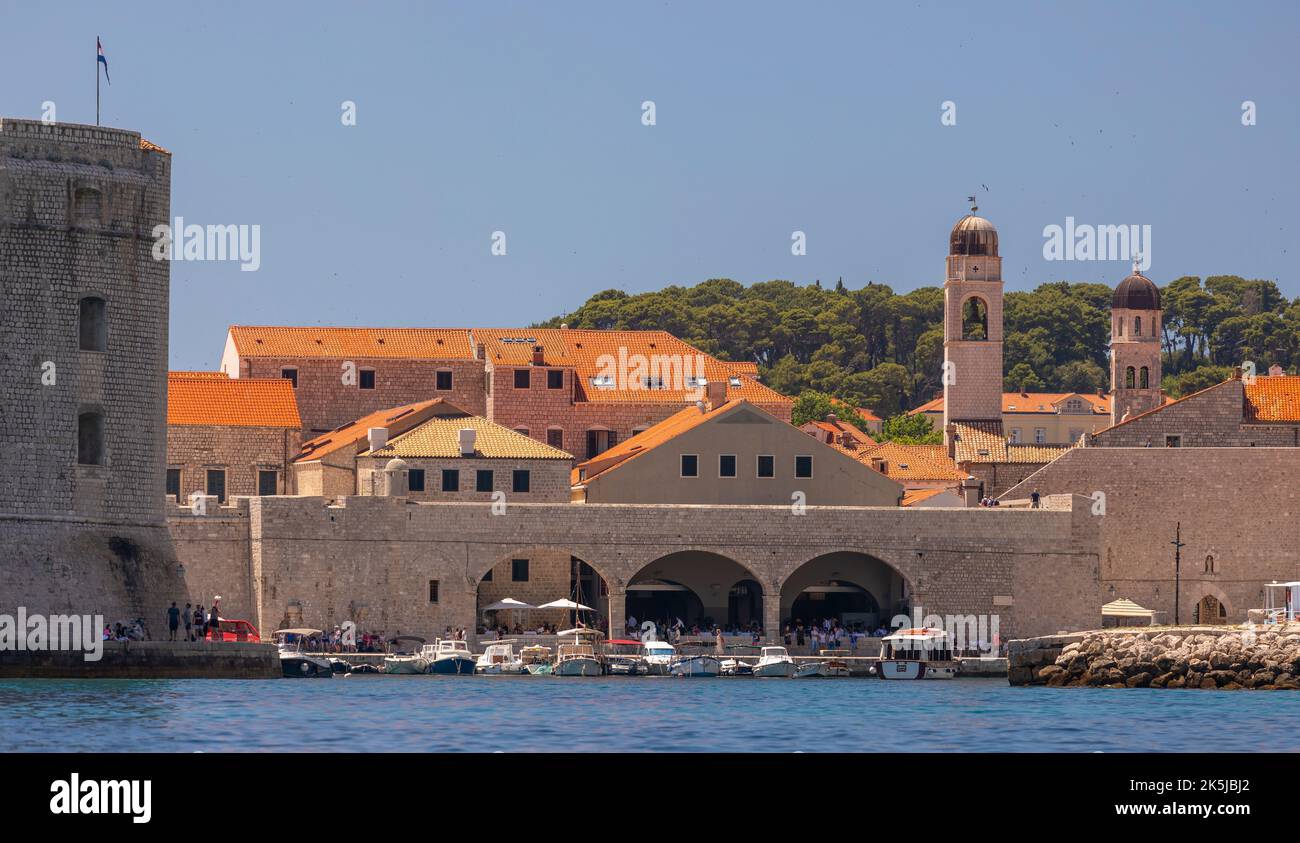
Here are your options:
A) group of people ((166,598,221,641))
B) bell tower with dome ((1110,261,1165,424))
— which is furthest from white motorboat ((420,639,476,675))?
bell tower with dome ((1110,261,1165,424))

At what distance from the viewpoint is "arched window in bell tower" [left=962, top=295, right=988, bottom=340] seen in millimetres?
66188

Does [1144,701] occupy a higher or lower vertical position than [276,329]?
lower

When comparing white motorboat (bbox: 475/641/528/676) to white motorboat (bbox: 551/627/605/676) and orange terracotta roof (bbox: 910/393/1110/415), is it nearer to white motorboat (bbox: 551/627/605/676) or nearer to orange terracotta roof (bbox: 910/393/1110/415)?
white motorboat (bbox: 551/627/605/676)

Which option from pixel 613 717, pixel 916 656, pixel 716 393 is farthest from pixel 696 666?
pixel 716 393

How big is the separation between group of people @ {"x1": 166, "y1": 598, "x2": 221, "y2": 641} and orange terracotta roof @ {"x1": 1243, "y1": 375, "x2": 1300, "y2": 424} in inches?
1086

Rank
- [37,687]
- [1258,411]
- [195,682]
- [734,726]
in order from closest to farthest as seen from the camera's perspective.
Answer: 1. [734,726]
2. [37,687]
3. [195,682]
4. [1258,411]

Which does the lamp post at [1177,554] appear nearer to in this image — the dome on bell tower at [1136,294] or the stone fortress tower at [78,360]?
the dome on bell tower at [1136,294]

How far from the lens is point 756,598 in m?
57.4

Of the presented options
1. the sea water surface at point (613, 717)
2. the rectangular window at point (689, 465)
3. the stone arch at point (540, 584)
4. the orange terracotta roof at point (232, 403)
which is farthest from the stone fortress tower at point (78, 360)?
the rectangular window at point (689, 465)
